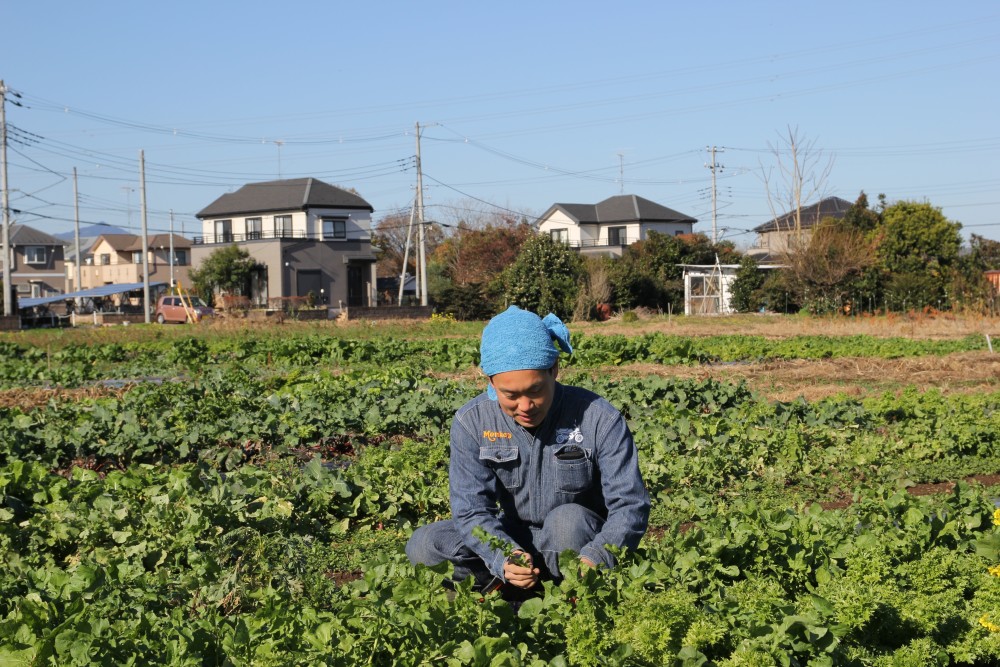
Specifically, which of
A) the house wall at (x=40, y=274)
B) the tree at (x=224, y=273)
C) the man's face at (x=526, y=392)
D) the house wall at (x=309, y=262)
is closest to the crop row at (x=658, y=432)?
the man's face at (x=526, y=392)

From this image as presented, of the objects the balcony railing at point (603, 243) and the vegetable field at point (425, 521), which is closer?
the vegetable field at point (425, 521)

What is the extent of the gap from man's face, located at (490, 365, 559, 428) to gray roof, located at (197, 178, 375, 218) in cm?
5528

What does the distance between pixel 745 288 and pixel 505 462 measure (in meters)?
39.9

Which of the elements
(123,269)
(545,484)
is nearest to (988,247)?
(123,269)

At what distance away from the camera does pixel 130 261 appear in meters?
75.1

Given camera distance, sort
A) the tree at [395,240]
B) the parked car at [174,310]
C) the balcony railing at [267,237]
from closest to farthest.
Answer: the parked car at [174,310] < the balcony railing at [267,237] < the tree at [395,240]

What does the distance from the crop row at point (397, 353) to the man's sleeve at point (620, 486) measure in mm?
14744

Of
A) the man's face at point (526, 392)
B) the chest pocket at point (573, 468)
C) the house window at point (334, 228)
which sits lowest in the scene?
the chest pocket at point (573, 468)

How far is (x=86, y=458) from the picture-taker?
8641 mm

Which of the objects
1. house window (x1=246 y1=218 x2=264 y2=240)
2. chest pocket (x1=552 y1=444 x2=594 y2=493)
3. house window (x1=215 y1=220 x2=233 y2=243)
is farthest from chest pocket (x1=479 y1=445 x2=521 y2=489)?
house window (x1=215 y1=220 x2=233 y2=243)

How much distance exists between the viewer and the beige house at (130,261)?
72.0 meters

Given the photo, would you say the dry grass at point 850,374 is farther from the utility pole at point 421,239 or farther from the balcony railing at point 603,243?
the balcony railing at point 603,243

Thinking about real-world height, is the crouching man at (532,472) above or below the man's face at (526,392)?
below

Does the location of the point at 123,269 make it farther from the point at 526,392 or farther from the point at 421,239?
the point at 526,392
